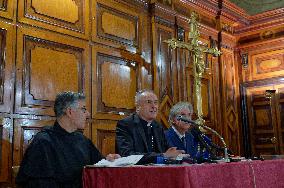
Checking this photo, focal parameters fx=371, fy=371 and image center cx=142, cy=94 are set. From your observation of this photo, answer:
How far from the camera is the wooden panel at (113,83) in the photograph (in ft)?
15.9

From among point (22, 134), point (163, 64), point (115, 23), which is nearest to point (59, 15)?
point (115, 23)

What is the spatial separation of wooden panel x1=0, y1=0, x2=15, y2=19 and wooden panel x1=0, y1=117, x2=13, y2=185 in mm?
1114

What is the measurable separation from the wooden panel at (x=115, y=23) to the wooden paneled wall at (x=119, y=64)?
14 mm

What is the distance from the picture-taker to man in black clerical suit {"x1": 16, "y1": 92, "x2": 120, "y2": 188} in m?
2.67

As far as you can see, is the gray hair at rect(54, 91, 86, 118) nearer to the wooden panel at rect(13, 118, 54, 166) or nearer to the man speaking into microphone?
the wooden panel at rect(13, 118, 54, 166)

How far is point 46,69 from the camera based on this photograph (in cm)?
426

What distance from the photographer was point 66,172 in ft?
9.38

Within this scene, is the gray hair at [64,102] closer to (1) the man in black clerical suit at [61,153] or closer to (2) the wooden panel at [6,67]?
(1) the man in black clerical suit at [61,153]

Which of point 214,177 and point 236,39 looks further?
point 236,39

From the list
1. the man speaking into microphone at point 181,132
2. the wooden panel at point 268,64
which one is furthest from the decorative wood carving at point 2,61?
the wooden panel at point 268,64

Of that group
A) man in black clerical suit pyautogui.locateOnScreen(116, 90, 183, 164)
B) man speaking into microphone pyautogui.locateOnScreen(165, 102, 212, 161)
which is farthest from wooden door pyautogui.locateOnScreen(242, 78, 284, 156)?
man in black clerical suit pyautogui.locateOnScreen(116, 90, 183, 164)

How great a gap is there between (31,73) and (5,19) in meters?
0.63

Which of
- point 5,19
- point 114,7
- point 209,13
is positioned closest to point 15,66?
point 5,19

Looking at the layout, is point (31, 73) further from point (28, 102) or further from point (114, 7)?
point (114, 7)
